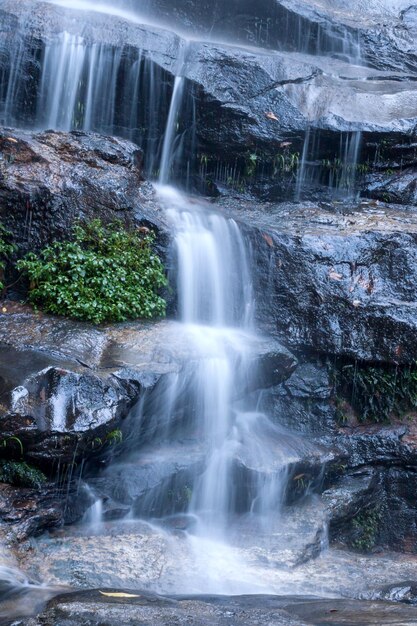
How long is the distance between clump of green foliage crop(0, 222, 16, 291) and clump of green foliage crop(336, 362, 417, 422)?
4.45 m

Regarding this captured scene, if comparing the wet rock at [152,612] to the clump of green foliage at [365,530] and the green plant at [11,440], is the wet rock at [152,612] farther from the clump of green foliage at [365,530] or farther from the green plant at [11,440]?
the clump of green foliage at [365,530]

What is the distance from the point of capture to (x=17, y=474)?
19.5ft

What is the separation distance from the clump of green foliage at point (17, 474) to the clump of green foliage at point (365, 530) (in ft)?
13.1

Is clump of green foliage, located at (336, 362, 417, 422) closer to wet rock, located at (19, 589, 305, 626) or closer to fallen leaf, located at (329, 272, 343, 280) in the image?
fallen leaf, located at (329, 272, 343, 280)

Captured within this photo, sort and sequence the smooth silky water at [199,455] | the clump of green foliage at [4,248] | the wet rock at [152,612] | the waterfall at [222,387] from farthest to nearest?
1. the clump of green foliage at [4,248]
2. the waterfall at [222,387]
3. the smooth silky water at [199,455]
4. the wet rock at [152,612]

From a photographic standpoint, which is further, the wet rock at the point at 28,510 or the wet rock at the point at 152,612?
the wet rock at the point at 28,510

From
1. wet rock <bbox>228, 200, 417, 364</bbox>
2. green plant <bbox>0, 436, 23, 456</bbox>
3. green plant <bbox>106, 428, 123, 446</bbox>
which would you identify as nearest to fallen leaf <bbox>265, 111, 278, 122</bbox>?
wet rock <bbox>228, 200, 417, 364</bbox>

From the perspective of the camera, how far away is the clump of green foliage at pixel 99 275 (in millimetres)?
7703

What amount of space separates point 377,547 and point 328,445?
53.0 inches

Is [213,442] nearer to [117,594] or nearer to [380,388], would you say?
[380,388]

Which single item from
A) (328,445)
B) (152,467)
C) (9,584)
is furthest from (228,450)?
(9,584)

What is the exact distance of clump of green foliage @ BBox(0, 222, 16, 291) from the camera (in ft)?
26.2

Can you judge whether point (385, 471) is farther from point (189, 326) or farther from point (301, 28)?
point (301, 28)

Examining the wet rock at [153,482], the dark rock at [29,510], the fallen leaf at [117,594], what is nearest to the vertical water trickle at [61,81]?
the wet rock at [153,482]
